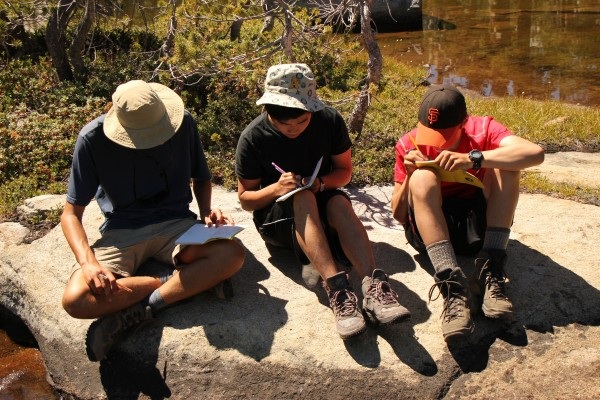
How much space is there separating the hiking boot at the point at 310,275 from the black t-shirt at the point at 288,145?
0.55 metres

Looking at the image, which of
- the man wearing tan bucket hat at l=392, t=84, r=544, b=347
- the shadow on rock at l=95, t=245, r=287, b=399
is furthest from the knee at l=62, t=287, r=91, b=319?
the man wearing tan bucket hat at l=392, t=84, r=544, b=347

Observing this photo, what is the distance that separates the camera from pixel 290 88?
3.55 m

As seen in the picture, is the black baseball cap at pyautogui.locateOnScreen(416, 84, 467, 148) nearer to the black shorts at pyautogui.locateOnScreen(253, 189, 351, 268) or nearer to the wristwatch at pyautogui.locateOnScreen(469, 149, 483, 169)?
the wristwatch at pyautogui.locateOnScreen(469, 149, 483, 169)

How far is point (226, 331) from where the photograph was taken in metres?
3.50

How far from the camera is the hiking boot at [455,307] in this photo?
3.25 meters

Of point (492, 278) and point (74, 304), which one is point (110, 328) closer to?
point (74, 304)

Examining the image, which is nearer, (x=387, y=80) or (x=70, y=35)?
(x=387, y=80)

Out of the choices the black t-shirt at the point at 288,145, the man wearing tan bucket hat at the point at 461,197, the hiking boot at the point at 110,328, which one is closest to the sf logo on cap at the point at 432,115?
the man wearing tan bucket hat at the point at 461,197

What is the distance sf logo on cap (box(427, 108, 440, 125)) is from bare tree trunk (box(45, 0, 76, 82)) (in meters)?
5.26

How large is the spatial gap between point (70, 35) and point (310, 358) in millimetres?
7363

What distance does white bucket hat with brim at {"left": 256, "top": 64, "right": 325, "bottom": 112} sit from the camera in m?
3.52

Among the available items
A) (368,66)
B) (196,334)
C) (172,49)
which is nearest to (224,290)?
(196,334)

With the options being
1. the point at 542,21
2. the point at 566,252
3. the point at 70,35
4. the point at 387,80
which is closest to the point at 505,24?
the point at 542,21

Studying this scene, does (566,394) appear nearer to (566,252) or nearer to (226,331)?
(566,252)
